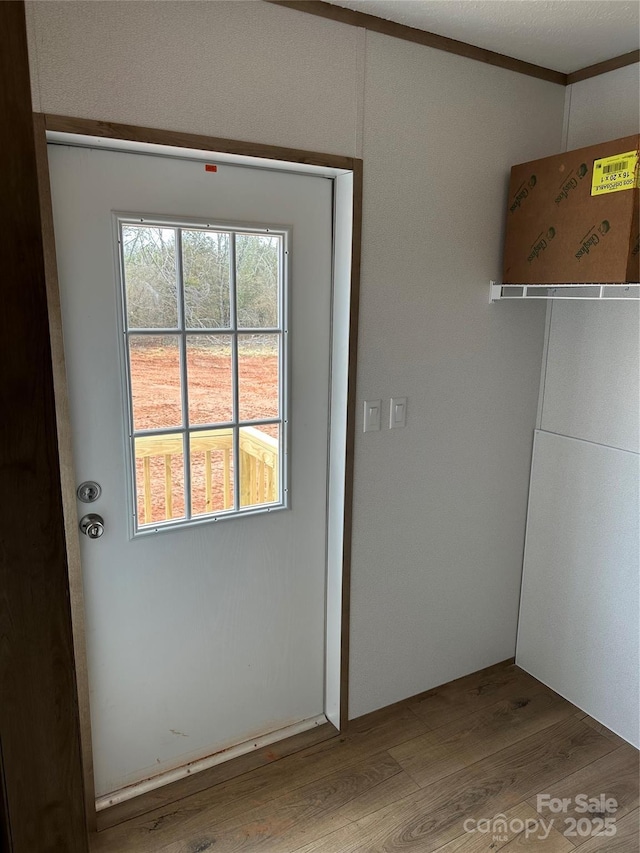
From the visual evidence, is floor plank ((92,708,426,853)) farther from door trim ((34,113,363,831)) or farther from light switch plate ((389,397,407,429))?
light switch plate ((389,397,407,429))

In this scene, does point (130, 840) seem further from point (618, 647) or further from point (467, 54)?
point (467, 54)

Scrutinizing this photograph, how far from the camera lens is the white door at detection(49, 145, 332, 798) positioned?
160 centimetres

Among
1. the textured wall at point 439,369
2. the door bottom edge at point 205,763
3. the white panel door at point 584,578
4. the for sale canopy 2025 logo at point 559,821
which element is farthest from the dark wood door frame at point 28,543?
the white panel door at point 584,578

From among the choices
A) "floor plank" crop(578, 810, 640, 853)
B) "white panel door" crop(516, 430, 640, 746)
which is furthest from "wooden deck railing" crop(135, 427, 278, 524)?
"floor plank" crop(578, 810, 640, 853)

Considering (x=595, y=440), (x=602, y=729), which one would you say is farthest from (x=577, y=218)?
(x=602, y=729)

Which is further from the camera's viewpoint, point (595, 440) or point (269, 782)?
point (595, 440)

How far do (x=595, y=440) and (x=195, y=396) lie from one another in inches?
57.5

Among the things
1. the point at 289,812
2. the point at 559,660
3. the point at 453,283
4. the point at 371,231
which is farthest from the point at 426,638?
the point at 371,231

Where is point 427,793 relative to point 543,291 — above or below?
below

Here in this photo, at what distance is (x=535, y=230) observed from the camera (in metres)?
2.00

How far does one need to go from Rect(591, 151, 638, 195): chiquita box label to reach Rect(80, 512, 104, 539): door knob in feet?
5.76

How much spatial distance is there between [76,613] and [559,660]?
1854 mm

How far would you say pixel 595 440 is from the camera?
219cm

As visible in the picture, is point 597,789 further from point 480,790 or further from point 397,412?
point 397,412
